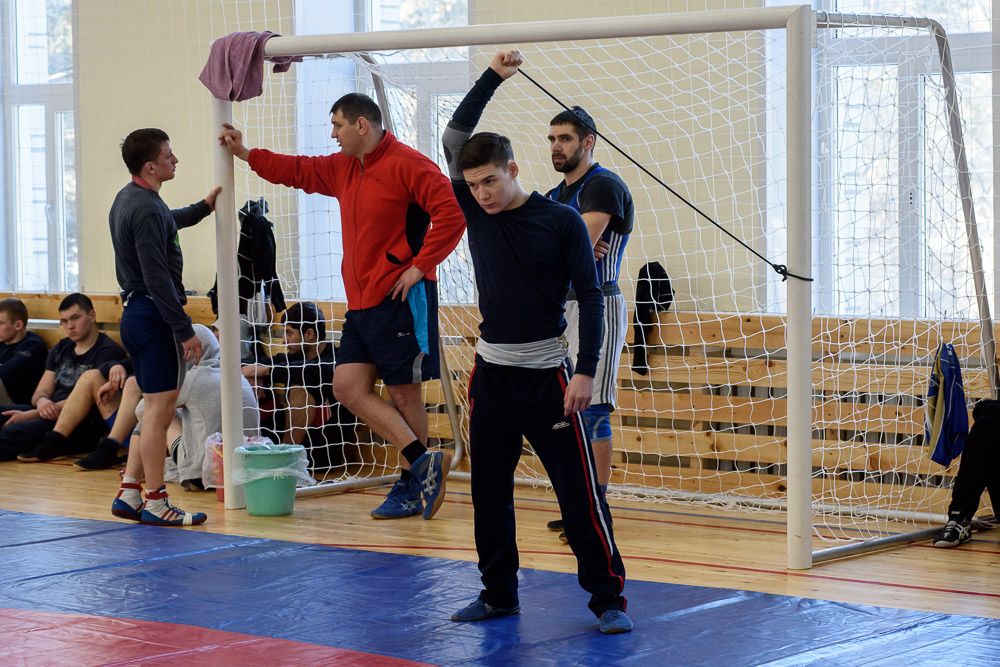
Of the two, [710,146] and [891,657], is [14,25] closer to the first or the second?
Answer: [710,146]

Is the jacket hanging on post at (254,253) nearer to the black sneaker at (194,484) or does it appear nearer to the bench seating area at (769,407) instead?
the black sneaker at (194,484)

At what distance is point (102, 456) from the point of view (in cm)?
609

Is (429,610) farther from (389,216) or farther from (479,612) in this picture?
(389,216)

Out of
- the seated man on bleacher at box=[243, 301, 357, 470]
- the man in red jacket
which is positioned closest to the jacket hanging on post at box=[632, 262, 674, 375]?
the man in red jacket

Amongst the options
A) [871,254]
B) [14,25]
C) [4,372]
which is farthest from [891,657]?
[14,25]

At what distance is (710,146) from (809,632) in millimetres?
3035

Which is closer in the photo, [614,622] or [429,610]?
[614,622]

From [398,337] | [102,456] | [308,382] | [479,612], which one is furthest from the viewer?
[102,456]

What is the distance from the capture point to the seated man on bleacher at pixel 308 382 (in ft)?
19.4

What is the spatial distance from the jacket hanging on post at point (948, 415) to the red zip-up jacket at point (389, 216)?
1.99 m

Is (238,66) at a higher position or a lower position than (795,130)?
higher

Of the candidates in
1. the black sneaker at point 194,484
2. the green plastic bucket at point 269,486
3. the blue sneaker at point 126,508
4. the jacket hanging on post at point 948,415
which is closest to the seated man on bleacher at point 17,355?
the black sneaker at point 194,484

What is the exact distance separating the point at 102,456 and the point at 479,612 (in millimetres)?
3505

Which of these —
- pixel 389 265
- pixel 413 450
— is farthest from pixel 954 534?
pixel 389 265
